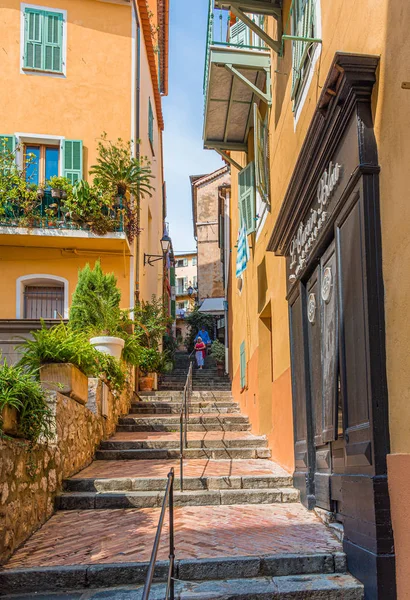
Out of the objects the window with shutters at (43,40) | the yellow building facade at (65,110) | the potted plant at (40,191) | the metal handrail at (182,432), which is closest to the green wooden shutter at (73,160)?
the yellow building facade at (65,110)

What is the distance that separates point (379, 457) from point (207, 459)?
4933mm

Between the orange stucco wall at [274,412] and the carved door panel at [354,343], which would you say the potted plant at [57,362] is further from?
the carved door panel at [354,343]

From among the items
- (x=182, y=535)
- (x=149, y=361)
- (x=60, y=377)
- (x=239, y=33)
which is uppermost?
(x=239, y=33)

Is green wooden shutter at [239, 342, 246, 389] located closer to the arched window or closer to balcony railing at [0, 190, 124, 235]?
balcony railing at [0, 190, 124, 235]

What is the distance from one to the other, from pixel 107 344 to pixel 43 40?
831 centimetres

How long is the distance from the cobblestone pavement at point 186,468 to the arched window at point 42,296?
6118 millimetres

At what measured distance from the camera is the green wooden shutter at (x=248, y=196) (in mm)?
11164

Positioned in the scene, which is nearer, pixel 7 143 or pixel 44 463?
pixel 44 463

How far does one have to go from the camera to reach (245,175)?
468 inches

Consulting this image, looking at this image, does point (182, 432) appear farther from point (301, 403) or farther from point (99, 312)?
point (99, 312)

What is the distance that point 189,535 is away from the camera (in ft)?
18.2

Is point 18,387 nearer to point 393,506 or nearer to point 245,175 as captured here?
point 393,506

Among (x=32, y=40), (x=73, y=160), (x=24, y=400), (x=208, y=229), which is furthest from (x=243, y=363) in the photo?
(x=208, y=229)

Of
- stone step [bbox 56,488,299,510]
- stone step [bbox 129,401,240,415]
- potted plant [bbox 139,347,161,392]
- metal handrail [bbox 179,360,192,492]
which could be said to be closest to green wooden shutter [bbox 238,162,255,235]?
metal handrail [bbox 179,360,192,492]
